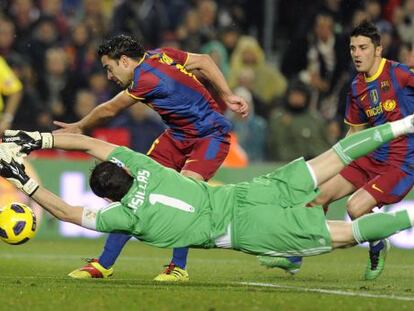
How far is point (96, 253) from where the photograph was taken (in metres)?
14.8

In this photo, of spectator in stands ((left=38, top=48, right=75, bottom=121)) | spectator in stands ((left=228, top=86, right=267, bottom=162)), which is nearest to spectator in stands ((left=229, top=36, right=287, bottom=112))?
spectator in stands ((left=228, top=86, right=267, bottom=162))

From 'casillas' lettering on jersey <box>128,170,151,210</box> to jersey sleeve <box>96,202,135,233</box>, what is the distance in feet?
0.22

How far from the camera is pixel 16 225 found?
1002 centimetres

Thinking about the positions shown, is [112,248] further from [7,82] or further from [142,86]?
[7,82]

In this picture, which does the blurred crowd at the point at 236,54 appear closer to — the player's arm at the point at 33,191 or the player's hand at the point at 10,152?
Result: the player's hand at the point at 10,152

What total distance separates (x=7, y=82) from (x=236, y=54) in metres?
4.58

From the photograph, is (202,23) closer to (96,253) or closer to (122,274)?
(96,253)

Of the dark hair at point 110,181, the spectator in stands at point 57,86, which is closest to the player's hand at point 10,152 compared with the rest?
the dark hair at point 110,181

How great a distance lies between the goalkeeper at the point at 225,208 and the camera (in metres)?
9.30

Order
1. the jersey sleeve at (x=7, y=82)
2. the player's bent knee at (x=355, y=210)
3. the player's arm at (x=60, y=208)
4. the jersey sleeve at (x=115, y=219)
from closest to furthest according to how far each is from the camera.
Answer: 1. the jersey sleeve at (x=115, y=219)
2. the player's arm at (x=60, y=208)
3. the player's bent knee at (x=355, y=210)
4. the jersey sleeve at (x=7, y=82)

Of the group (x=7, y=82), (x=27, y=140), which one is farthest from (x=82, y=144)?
(x=7, y=82)

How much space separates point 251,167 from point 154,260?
410 centimetres

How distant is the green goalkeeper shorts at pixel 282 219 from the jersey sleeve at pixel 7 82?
815 cm

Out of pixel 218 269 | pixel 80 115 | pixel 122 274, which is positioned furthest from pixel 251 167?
pixel 122 274
